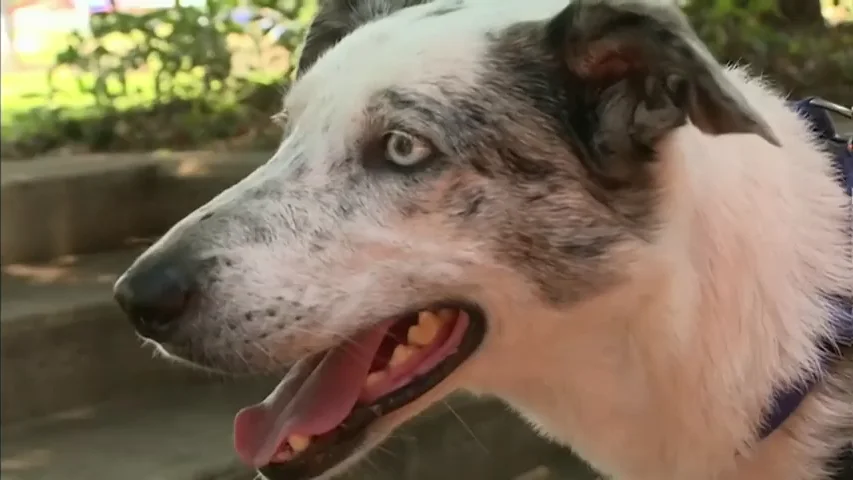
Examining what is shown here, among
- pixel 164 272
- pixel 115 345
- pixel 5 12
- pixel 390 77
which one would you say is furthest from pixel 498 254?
pixel 5 12

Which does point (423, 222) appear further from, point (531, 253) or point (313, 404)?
point (313, 404)

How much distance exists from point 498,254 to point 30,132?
2691 millimetres

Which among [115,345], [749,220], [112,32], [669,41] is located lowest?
[115,345]

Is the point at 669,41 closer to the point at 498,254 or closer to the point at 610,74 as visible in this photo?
the point at 610,74

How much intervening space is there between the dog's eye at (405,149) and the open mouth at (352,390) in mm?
207

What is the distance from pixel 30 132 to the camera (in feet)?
12.0

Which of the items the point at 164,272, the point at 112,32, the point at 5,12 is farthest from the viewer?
the point at 5,12

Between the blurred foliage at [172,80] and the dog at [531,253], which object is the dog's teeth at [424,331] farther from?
the blurred foliage at [172,80]

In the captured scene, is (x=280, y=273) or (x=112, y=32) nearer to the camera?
(x=280, y=273)

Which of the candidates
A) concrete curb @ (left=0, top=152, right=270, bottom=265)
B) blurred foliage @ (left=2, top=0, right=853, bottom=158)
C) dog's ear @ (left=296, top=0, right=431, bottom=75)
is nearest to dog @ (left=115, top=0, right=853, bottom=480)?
dog's ear @ (left=296, top=0, right=431, bottom=75)

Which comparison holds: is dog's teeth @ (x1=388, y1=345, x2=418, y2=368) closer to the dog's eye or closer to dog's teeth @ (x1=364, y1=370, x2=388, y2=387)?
dog's teeth @ (x1=364, y1=370, x2=388, y2=387)

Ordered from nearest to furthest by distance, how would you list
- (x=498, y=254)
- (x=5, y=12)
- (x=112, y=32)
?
1. (x=498, y=254)
2. (x=112, y=32)
3. (x=5, y=12)

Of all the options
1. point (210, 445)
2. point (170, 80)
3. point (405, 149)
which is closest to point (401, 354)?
point (405, 149)

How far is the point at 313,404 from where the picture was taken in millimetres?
1493
